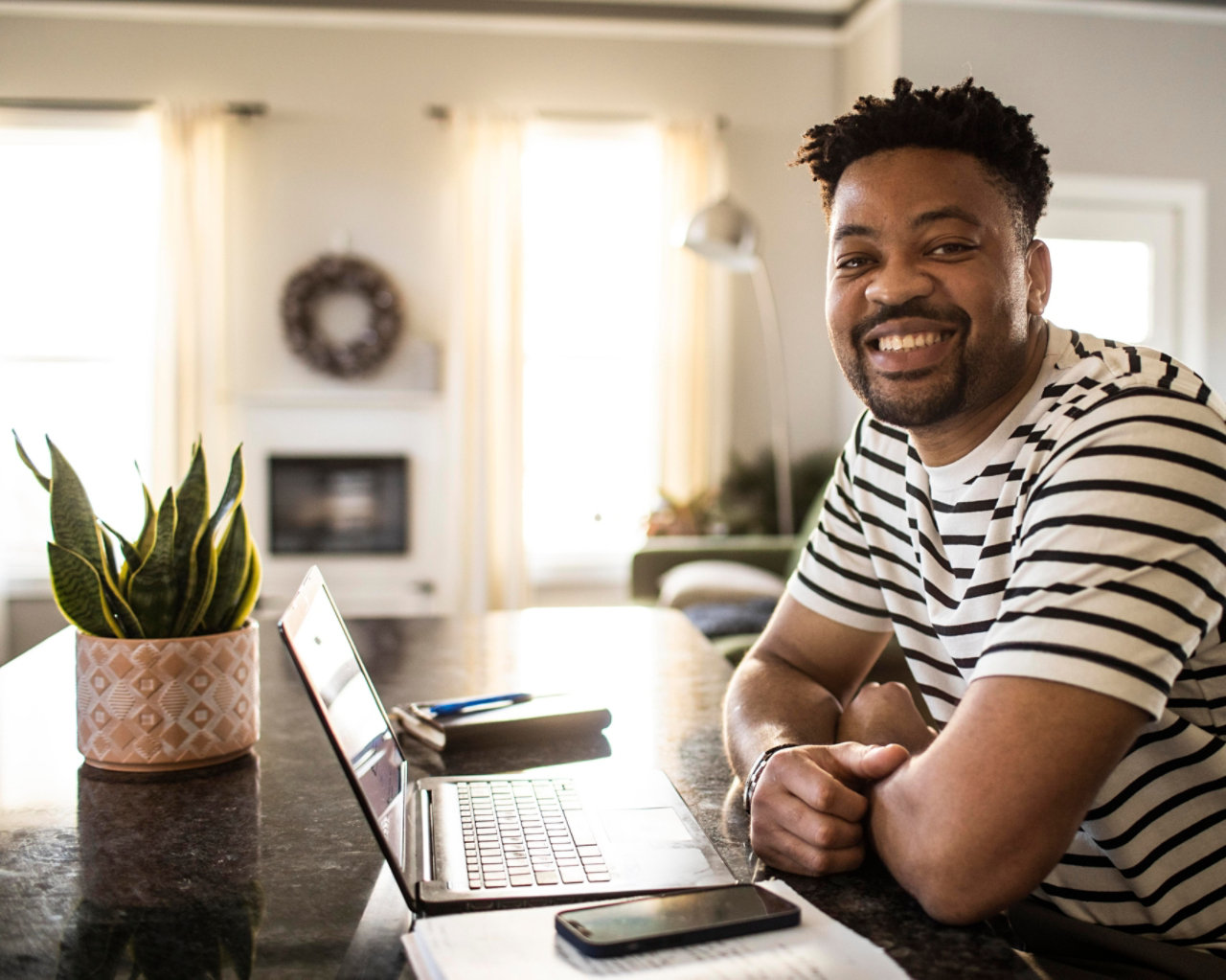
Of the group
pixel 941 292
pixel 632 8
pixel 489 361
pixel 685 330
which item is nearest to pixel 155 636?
pixel 941 292

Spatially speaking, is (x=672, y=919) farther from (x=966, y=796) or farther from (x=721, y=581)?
(x=721, y=581)

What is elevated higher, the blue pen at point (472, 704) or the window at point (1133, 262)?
the window at point (1133, 262)

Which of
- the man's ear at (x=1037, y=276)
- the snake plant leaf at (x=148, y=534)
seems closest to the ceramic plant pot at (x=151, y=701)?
the snake plant leaf at (x=148, y=534)

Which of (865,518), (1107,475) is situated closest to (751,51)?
(865,518)

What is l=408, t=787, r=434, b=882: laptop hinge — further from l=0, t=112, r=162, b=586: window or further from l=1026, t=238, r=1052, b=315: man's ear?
l=0, t=112, r=162, b=586: window

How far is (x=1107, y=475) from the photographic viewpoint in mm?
928

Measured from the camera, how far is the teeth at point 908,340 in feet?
3.77

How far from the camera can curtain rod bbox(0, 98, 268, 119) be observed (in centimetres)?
517

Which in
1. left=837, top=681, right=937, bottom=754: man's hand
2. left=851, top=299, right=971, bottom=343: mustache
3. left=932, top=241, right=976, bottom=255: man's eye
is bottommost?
left=837, top=681, right=937, bottom=754: man's hand

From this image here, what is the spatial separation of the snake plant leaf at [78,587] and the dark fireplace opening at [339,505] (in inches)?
169

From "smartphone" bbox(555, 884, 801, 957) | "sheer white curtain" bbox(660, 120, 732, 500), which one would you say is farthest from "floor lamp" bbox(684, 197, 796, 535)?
"smartphone" bbox(555, 884, 801, 957)

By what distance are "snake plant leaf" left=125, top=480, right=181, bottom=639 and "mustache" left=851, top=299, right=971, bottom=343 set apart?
30.9 inches

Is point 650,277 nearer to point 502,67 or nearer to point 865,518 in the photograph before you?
point 502,67

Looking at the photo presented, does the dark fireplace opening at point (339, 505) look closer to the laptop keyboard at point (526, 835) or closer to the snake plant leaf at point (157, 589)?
the snake plant leaf at point (157, 589)
